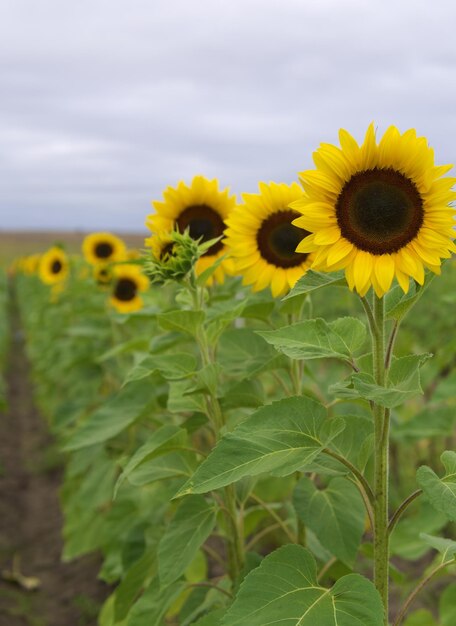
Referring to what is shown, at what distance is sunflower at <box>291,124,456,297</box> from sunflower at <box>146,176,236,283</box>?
37.7 inches

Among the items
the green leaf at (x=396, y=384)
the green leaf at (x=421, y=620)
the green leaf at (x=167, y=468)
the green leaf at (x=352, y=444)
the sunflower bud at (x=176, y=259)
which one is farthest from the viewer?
the green leaf at (x=421, y=620)

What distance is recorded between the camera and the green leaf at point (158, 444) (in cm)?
176

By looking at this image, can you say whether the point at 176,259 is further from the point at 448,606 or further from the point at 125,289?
the point at 125,289

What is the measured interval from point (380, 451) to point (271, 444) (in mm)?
232

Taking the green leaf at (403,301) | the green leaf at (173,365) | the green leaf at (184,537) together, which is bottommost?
the green leaf at (184,537)

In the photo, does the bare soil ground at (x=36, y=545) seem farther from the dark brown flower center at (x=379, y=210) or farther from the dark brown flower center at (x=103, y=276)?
the dark brown flower center at (x=379, y=210)

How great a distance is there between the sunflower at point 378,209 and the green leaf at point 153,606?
98 cm

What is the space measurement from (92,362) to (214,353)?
2.25 m

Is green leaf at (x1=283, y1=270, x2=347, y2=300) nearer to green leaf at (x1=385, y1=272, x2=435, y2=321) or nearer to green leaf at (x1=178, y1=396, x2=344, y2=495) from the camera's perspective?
green leaf at (x1=385, y1=272, x2=435, y2=321)

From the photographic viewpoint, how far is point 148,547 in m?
2.23

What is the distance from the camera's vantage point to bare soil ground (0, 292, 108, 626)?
4.20 meters

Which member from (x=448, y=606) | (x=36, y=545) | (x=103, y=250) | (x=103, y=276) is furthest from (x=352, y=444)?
(x=36, y=545)

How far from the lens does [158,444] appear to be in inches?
70.8

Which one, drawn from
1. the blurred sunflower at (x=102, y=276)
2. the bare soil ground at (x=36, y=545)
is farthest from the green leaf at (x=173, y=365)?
the bare soil ground at (x=36, y=545)
